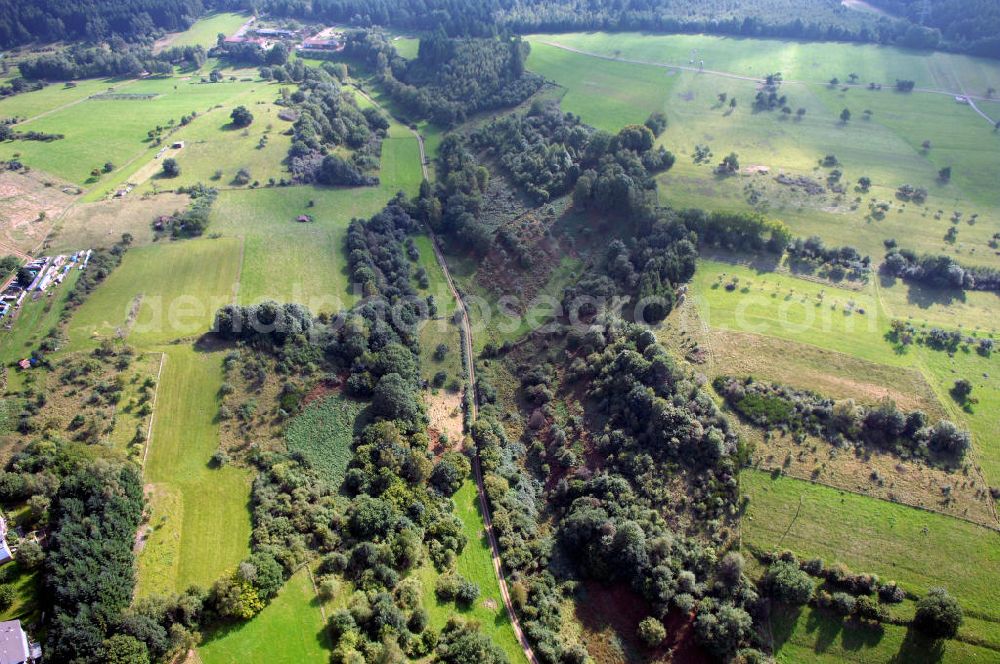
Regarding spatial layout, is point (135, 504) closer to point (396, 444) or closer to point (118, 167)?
point (396, 444)

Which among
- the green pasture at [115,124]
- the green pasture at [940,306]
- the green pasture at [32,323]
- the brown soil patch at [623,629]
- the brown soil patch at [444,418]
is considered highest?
the green pasture at [115,124]

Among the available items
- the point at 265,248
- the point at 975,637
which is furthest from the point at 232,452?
the point at 975,637

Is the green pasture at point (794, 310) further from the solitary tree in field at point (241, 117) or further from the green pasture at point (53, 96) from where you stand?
the green pasture at point (53, 96)

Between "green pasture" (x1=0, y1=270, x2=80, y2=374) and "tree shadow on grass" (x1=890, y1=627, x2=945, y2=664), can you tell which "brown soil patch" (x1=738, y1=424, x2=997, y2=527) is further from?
"green pasture" (x1=0, y1=270, x2=80, y2=374)

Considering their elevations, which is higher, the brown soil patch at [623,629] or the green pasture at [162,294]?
the green pasture at [162,294]

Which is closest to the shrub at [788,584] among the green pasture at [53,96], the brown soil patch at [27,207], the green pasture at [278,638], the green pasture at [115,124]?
the green pasture at [278,638]

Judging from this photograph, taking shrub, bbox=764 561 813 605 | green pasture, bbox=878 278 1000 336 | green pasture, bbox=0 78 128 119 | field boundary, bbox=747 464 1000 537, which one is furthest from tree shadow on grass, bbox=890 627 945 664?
green pasture, bbox=0 78 128 119
